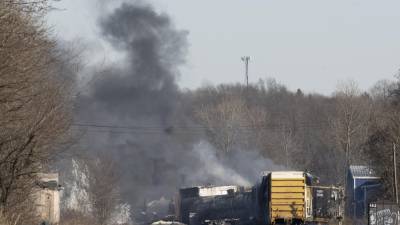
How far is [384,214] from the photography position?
3934 cm

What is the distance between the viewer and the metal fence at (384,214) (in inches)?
1544

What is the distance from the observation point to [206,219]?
2719 inches

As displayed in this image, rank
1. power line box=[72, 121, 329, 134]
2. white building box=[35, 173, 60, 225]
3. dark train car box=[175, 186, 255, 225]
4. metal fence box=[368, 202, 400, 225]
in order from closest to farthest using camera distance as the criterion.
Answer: metal fence box=[368, 202, 400, 225] < white building box=[35, 173, 60, 225] < dark train car box=[175, 186, 255, 225] < power line box=[72, 121, 329, 134]

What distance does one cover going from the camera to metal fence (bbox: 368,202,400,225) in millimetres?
39219

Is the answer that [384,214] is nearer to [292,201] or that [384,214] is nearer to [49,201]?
[292,201]

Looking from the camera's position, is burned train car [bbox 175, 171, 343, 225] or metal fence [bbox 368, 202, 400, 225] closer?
metal fence [bbox 368, 202, 400, 225]

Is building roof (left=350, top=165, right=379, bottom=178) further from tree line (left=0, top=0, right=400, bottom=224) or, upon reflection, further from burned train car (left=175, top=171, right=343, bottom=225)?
burned train car (left=175, top=171, right=343, bottom=225)

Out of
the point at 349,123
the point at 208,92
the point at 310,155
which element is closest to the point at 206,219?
the point at 349,123

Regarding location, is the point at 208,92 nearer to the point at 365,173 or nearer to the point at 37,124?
the point at 365,173

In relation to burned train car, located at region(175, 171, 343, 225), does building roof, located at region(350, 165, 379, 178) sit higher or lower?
higher

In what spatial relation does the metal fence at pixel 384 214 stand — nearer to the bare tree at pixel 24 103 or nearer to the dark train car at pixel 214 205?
the bare tree at pixel 24 103

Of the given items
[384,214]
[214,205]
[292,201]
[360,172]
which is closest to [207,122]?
[360,172]

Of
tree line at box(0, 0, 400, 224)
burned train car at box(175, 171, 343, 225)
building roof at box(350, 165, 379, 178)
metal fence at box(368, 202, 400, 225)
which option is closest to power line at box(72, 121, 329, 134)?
tree line at box(0, 0, 400, 224)

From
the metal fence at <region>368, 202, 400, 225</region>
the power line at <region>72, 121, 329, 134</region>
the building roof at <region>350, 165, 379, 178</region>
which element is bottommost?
the metal fence at <region>368, 202, 400, 225</region>
